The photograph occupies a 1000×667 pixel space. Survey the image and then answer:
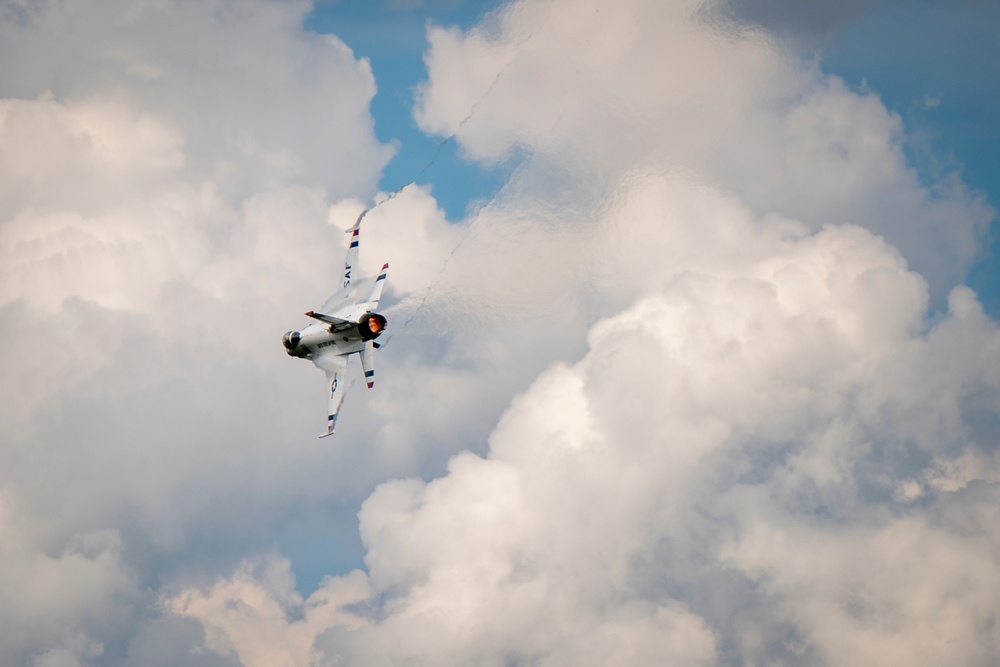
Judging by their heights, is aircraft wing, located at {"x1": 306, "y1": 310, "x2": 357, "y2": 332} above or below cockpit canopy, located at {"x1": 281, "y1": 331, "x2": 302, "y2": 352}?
below

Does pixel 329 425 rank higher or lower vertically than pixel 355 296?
lower

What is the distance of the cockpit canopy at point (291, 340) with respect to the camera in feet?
277

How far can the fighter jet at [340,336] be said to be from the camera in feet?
259

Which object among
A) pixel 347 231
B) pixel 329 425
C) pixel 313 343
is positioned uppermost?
pixel 347 231

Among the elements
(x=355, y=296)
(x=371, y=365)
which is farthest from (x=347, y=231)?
(x=371, y=365)

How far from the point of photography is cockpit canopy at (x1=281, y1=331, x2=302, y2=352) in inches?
3319

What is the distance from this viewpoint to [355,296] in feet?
271

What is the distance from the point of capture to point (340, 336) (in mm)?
80562

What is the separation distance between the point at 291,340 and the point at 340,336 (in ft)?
19.9

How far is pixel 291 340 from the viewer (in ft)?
278

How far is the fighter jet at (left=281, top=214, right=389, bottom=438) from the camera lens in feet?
259

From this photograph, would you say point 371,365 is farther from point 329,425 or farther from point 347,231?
point 347,231

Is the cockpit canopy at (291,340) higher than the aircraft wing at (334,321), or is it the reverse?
the cockpit canopy at (291,340)

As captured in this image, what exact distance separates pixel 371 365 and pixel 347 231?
13.5 metres
